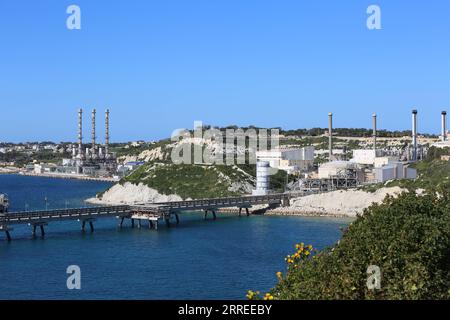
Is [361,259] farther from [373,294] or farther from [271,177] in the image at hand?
[271,177]

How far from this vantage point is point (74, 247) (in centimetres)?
4369

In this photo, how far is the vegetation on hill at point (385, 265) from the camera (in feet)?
54.6

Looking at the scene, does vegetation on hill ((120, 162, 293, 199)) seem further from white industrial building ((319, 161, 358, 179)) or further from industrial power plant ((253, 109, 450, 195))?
white industrial building ((319, 161, 358, 179))

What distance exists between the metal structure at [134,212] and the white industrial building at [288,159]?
78.2ft

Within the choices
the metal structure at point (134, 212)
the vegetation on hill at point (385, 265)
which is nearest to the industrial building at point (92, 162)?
the metal structure at point (134, 212)

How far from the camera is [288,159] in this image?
9688 cm

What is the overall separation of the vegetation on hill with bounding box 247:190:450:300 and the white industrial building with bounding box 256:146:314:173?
7154 cm

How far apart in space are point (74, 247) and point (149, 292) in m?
15.2

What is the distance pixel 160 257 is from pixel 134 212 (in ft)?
60.9

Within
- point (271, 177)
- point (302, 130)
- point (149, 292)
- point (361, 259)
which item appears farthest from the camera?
point (302, 130)

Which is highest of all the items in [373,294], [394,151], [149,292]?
[394,151]

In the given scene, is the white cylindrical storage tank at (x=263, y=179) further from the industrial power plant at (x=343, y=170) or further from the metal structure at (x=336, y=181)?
the metal structure at (x=336, y=181)

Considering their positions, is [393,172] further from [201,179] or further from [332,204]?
[201,179]
